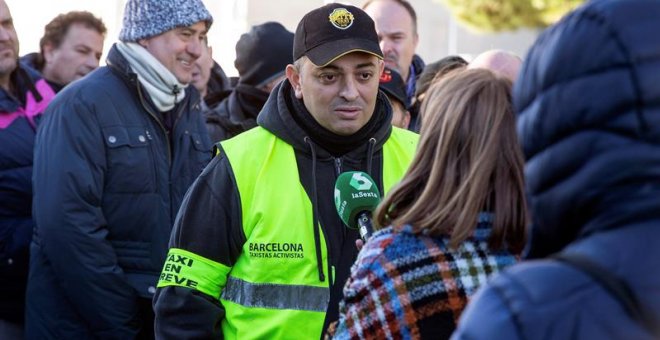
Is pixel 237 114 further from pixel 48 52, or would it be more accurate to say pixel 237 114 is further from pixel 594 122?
pixel 594 122

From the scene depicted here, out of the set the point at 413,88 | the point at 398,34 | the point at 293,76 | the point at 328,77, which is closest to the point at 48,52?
the point at 398,34

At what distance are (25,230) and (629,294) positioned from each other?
4880mm

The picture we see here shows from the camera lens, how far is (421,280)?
2.81 metres

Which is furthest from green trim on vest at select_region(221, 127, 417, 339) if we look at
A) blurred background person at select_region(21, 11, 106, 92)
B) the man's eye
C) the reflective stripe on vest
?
blurred background person at select_region(21, 11, 106, 92)

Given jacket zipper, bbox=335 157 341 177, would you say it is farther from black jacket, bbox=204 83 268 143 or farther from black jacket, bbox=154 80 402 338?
black jacket, bbox=204 83 268 143

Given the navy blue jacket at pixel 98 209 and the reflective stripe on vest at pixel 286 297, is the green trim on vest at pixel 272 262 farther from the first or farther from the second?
the navy blue jacket at pixel 98 209

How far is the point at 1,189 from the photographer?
593 cm

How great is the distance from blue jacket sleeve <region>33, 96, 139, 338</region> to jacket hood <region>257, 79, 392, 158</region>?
135 cm

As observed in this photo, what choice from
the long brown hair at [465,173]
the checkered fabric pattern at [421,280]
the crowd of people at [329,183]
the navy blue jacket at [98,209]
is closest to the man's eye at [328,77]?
the crowd of people at [329,183]

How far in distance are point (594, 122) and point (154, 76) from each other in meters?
4.35

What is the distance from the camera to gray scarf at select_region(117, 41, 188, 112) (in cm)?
571

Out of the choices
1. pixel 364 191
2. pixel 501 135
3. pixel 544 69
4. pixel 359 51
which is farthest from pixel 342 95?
pixel 544 69

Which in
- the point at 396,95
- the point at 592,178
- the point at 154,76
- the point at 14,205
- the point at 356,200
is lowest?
the point at 14,205

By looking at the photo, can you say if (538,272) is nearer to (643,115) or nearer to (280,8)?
(643,115)
